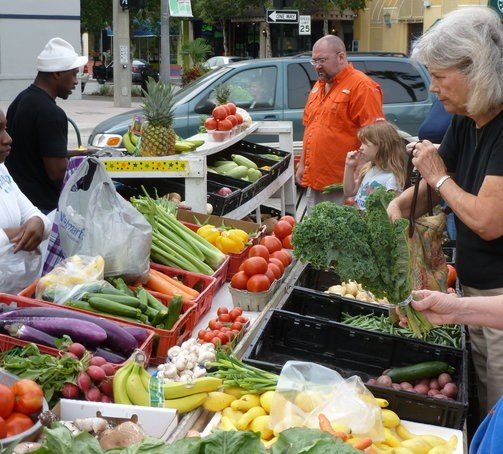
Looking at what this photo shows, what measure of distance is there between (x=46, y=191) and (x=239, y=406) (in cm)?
274

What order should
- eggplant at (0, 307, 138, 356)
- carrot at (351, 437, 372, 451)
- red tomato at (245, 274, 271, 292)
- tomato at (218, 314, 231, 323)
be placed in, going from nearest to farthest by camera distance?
carrot at (351, 437, 372, 451) → eggplant at (0, 307, 138, 356) → tomato at (218, 314, 231, 323) → red tomato at (245, 274, 271, 292)

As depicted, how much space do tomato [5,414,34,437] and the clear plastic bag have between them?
2.96 ft

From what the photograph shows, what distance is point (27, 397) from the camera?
2648mm

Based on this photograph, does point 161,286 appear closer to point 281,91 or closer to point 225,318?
point 225,318

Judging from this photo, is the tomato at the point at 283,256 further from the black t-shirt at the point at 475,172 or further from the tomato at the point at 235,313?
the black t-shirt at the point at 475,172

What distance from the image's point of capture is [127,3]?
2370 centimetres

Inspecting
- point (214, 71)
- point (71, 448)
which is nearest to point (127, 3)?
point (214, 71)

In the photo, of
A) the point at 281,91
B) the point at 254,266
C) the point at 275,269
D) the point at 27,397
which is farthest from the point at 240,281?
the point at 281,91

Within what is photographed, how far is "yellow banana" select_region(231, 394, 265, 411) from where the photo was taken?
318 centimetres

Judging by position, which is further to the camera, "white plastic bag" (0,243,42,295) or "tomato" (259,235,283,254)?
"tomato" (259,235,283,254)

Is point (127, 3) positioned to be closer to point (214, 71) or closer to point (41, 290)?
point (214, 71)

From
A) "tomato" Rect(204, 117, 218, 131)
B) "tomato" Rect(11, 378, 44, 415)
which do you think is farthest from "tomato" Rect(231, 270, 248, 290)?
"tomato" Rect(204, 117, 218, 131)

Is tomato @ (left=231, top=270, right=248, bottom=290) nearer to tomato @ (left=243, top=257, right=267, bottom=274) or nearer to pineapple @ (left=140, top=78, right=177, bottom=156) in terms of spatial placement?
tomato @ (left=243, top=257, right=267, bottom=274)

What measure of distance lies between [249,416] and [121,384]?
499 mm
